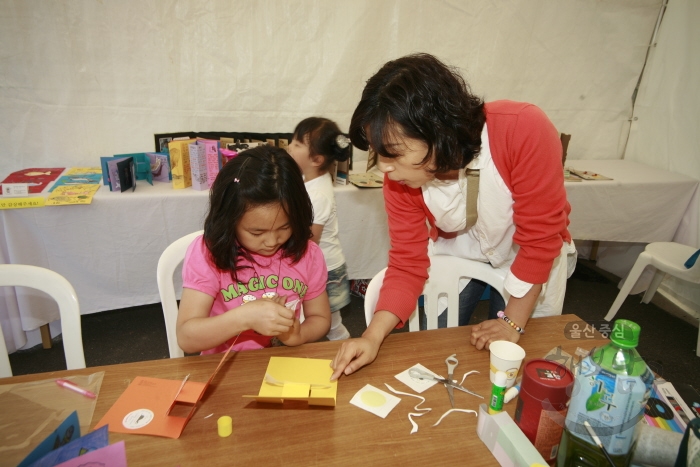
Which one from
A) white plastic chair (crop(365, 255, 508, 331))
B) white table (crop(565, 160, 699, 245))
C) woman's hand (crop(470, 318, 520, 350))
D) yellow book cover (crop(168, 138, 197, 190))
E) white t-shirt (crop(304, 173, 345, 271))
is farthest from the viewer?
white table (crop(565, 160, 699, 245))

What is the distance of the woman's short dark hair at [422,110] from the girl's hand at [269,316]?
16.3 inches

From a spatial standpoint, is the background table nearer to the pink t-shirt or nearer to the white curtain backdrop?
the pink t-shirt

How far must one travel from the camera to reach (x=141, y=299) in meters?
2.44

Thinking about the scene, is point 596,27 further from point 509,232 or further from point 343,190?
point 509,232

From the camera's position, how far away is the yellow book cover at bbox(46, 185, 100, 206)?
6.88 ft

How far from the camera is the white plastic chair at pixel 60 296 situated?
113cm

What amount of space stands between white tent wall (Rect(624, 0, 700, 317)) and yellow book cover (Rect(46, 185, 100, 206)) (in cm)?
359

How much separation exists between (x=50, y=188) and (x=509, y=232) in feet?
7.25

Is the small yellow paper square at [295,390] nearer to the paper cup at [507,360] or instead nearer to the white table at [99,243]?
the paper cup at [507,360]

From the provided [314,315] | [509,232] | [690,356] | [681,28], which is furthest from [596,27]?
[314,315]

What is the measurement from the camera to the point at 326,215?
2035 mm

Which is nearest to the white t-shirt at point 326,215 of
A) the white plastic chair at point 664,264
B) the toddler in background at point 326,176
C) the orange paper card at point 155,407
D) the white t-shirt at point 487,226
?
the toddler in background at point 326,176

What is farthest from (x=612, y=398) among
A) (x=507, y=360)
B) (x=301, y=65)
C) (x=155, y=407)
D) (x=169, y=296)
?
(x=301, y=65)

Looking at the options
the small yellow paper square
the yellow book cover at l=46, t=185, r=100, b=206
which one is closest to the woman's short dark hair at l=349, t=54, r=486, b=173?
the small yellow paper square
